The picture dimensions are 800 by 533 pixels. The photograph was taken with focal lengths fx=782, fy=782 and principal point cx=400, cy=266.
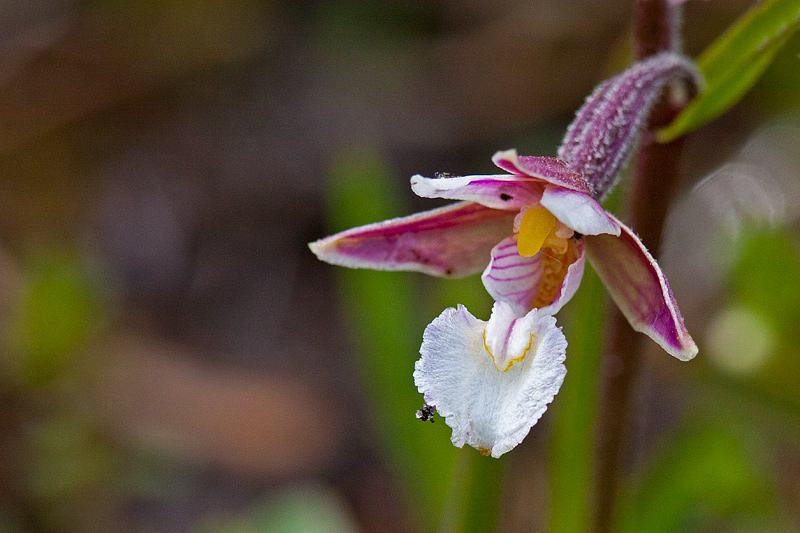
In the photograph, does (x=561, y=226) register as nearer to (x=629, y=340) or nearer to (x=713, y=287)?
(x=629, y=340)

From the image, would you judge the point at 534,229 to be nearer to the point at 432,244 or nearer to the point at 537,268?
the point at 537,268

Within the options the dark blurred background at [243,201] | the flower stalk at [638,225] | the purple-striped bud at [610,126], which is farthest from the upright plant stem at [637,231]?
the dark blurred background at [243,201]

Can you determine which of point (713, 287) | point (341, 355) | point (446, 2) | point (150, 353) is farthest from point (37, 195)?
point (713, 287)

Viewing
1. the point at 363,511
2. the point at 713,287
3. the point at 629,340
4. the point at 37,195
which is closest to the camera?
Result: the point at 629,340

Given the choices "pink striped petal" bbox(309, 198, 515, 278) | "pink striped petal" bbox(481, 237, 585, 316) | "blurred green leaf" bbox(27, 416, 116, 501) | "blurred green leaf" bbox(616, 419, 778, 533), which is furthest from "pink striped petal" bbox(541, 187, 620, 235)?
"blurred green leaf" bbox(27, 416, 116, 501)

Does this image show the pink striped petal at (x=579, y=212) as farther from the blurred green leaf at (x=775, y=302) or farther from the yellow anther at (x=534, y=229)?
the blurred green leaf at (x=775, y=302)

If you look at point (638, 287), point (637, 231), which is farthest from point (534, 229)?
point (637, 231)
